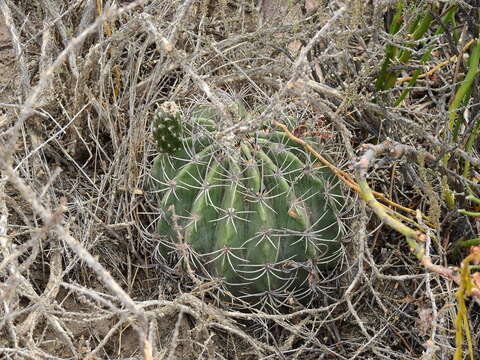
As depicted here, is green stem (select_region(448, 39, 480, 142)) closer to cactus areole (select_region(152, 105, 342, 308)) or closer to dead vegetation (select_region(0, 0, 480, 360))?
dead vegetation (select_region(0, 0, 480, 360))

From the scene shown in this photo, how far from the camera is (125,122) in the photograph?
8.38 feet

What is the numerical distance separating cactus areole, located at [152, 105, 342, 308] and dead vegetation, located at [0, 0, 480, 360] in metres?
0.09

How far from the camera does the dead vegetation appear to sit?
6.59 feet

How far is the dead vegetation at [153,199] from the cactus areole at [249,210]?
9cm

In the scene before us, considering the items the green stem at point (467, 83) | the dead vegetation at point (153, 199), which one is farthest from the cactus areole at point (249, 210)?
the green stem at point (467, 83)

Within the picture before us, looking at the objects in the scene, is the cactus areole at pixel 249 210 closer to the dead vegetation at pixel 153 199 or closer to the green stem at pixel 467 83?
the dead vegetation at pixel 153 199

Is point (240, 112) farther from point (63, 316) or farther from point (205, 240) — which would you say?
point (63, 316)

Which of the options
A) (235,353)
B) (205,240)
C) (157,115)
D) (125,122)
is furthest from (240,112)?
(235,353)

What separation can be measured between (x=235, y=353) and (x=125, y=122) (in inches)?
38.6

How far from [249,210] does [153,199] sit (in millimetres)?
419

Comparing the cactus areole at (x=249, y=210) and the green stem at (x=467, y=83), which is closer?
the cactus areole at (x=249, y=210)

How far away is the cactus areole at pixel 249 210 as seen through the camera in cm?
197

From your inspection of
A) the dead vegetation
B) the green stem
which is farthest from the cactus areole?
the green stem

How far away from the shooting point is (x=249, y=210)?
1.98m
